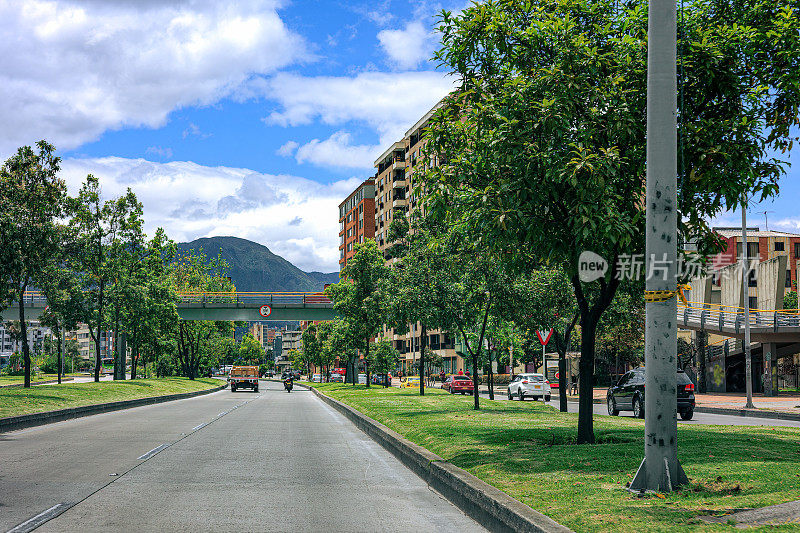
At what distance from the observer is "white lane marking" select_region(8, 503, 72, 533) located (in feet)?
23.8

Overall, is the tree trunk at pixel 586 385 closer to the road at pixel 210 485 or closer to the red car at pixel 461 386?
the road at pixel 210 485

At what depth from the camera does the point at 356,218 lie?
14725 cm

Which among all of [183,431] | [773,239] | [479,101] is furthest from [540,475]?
[773,239]

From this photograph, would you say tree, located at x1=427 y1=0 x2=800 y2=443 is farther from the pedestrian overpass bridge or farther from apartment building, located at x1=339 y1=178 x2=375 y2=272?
apartment building, located at x1=339 y1=178 x2=375 y2=272

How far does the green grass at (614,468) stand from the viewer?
6.91 metres

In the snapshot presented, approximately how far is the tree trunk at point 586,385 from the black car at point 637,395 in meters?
12.3

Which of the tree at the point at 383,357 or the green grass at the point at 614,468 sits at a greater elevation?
the green grass at the point at 614,468

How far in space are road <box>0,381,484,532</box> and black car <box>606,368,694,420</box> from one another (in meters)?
11.2

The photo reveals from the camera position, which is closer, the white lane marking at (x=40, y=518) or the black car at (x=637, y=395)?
the white lane marking at (x=40, y=518)

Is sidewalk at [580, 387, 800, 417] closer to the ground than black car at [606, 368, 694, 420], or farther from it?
closer to the ground

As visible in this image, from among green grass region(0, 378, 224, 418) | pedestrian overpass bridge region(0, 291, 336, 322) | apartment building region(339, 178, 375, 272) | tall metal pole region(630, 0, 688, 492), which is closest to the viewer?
tall metal pole region(630, 0, 688, 492)

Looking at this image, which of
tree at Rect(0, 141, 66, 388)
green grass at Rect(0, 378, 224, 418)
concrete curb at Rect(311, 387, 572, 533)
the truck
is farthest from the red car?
concrete curb at Rect(311, 387, 572, 533)

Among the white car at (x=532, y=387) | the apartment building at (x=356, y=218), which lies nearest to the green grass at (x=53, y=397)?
the white car at (x=532, y=387)

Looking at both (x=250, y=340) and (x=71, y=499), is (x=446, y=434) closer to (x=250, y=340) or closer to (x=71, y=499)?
(x=71, y=499)
